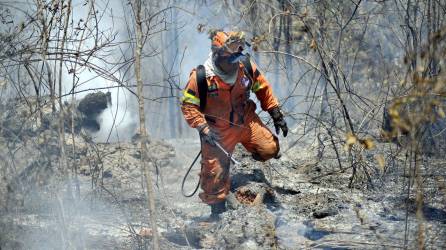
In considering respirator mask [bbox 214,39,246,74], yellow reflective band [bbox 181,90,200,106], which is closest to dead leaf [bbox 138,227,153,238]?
yellow reflective band [bbox 181,90,200,106]

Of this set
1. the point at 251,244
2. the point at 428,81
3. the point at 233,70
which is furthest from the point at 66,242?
the point at 428,81

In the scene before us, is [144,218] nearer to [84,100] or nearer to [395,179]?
Answer: [395,179]

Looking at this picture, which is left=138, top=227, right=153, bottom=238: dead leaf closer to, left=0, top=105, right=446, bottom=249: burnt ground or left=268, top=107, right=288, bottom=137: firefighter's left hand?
left=0, top=105, right=446, bottom=249: burnt ground

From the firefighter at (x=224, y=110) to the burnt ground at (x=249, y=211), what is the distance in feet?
0.89

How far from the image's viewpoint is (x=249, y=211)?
198 inches

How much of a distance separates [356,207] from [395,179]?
854 mm

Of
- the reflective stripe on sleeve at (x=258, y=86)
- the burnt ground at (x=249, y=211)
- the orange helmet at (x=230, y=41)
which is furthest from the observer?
the reflective stripe on sleeve at (x=258, y=86)

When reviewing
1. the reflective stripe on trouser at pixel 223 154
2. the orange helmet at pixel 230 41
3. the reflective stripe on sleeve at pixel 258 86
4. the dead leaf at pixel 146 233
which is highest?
the orange helmet at pixel 230 41

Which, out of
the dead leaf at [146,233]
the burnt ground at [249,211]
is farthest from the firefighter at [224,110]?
the dead leaf at [146,233]

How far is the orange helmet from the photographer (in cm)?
551

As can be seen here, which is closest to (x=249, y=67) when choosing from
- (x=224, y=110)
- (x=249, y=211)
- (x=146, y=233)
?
(x=224, y=110)

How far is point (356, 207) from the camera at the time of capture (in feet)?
17.7

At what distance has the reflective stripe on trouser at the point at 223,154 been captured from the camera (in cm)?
573

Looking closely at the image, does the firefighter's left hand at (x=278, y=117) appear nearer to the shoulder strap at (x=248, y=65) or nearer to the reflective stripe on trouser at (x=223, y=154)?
the reflective stripe on trouser at (x=223, y=154)
